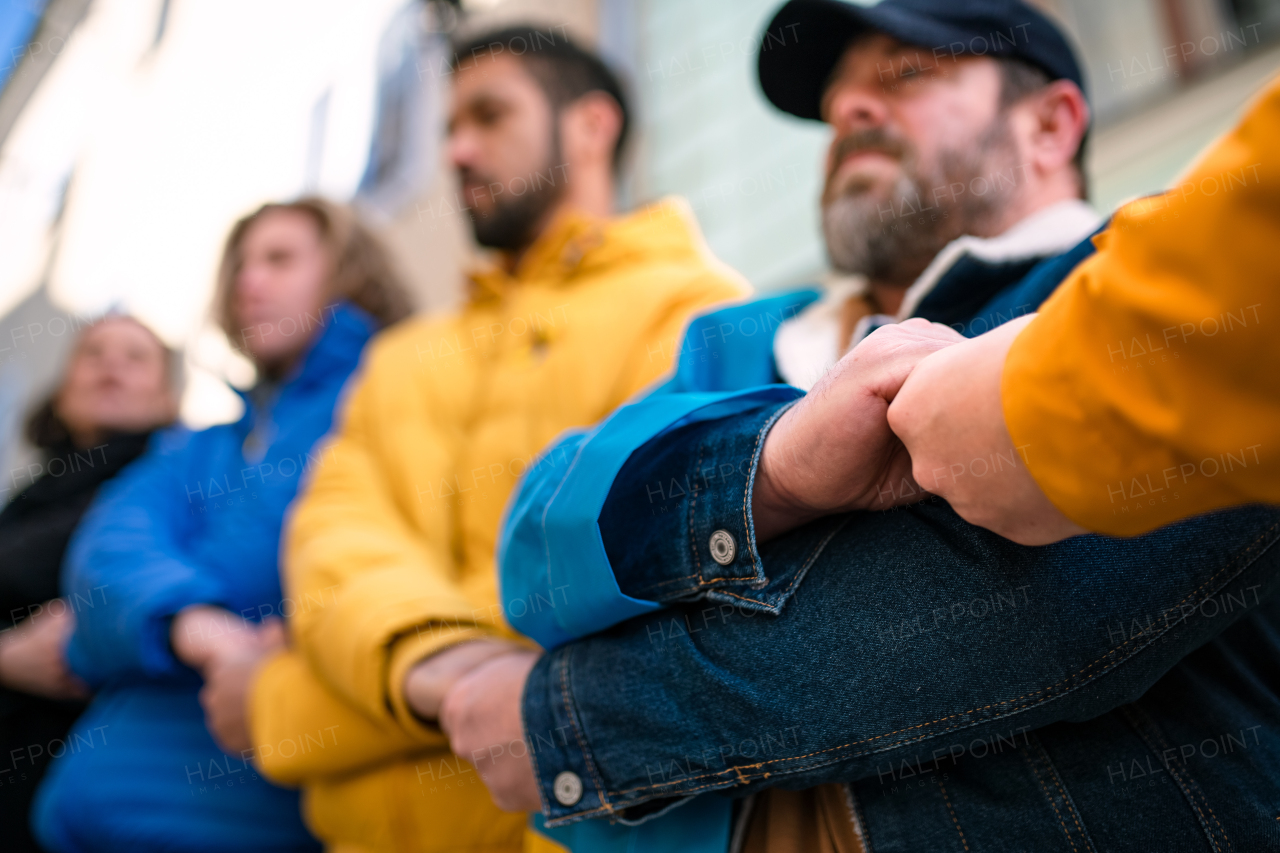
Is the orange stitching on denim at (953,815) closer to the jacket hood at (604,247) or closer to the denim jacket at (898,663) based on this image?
the denim jacket at (898,663)

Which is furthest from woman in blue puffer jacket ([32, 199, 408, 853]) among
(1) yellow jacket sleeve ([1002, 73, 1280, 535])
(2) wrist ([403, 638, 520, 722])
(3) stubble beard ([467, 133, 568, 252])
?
(1) yellow jacket sleeve ([1002, 73, 1280, 535])

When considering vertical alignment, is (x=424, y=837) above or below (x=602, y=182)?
below

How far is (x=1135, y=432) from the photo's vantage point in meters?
0.36

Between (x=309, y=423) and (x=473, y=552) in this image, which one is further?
(x=309, y=423)

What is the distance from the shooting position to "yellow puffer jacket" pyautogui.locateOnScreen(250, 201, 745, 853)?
90 cm

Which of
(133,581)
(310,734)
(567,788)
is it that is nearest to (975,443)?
(567,788)

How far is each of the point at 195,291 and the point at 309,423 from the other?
3836 mm

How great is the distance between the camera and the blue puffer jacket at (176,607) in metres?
1.15

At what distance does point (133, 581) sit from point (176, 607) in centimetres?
10

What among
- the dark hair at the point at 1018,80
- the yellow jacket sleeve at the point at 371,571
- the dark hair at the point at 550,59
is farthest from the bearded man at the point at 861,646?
the dark hair at the point at 550,59

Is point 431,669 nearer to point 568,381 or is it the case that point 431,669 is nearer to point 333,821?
point 333,821

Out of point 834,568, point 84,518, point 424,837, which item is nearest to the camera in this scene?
point 834,568

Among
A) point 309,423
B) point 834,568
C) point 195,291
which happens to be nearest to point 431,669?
point 834,568

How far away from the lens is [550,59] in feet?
5.25
